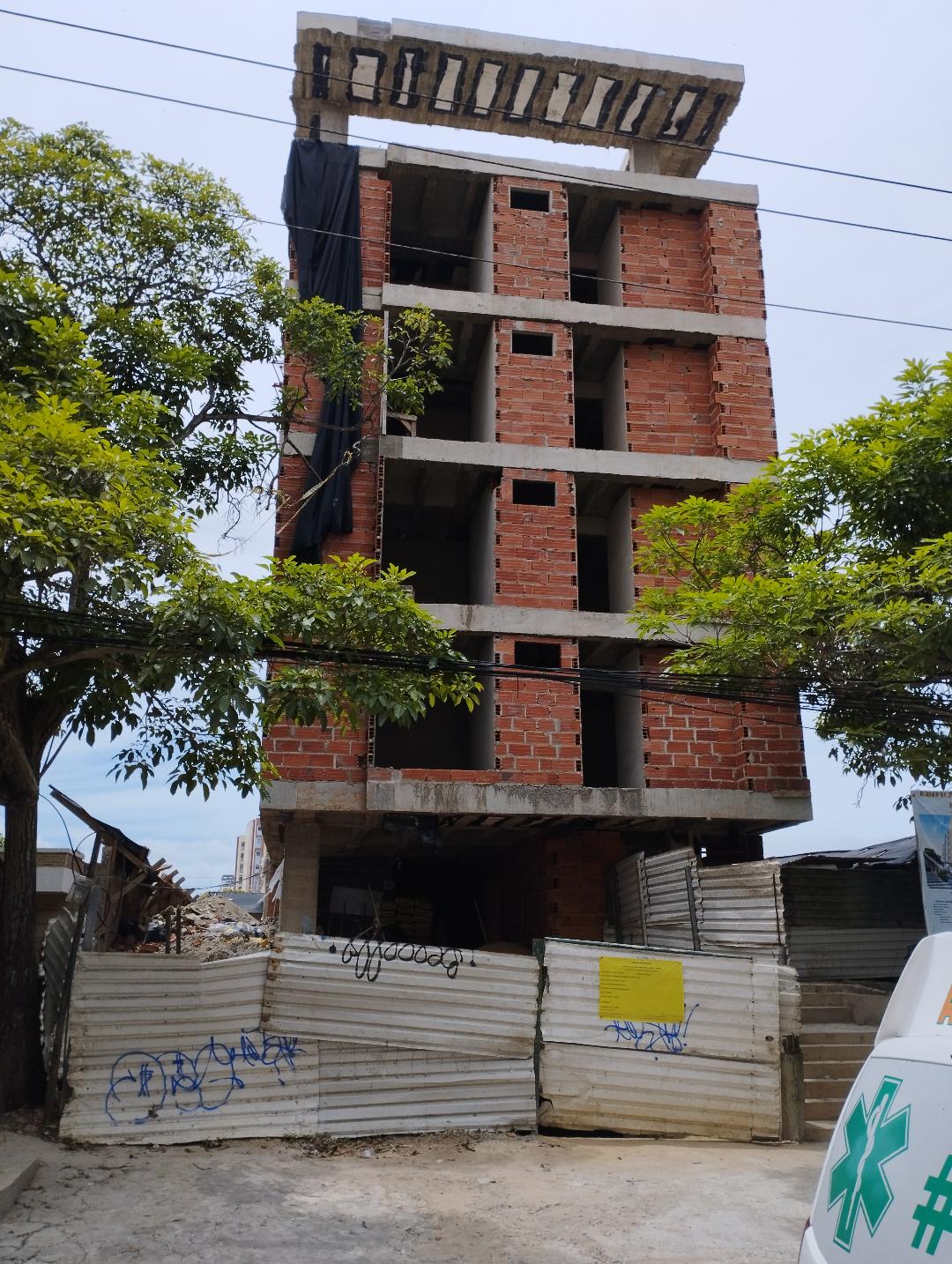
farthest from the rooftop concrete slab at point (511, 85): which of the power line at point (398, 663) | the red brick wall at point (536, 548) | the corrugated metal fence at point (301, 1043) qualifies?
the corrugated metal fence at point (301, 1043)

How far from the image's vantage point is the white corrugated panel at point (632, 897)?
1526cm

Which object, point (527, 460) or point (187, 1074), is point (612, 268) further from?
point (187, 1074)

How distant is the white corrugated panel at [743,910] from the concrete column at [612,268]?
35.7ft

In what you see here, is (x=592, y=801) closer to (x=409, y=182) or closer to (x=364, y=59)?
(x=409, y=182)

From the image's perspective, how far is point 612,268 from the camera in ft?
63.7

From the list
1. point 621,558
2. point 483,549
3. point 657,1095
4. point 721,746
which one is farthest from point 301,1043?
point 621,558

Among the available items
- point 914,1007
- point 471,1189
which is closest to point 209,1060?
point 471,1189

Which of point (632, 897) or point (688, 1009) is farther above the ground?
point (632, 897)

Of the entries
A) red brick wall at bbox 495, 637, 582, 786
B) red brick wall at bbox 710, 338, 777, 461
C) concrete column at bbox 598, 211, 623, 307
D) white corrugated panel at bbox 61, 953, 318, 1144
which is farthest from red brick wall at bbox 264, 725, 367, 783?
concrete column at bbox 598, 211, 623, 307

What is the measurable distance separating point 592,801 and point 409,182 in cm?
1242

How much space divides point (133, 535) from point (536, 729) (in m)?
8.71

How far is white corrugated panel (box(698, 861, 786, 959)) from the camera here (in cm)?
1248

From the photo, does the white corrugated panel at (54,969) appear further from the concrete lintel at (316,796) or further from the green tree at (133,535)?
the concrete lintel at (316,796)

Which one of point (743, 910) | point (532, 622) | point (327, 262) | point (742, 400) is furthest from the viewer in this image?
point (742, 400)
